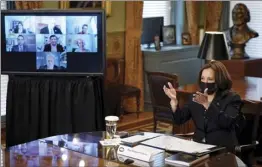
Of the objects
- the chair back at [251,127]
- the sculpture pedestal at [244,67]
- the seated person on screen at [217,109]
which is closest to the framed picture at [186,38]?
the sculpture pedestal at [244,67]

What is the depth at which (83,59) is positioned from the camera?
3.96 m

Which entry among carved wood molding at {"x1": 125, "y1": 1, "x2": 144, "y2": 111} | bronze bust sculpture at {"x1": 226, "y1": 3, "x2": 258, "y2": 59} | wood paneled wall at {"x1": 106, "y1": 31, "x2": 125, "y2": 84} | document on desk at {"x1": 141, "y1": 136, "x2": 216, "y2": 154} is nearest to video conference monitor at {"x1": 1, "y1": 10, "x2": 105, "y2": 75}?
A: document on desk at {"x1": 141, "y1": 136, "x2": 216, "y2": 154}

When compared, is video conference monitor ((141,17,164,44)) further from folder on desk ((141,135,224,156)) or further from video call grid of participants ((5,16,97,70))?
folder on desk ((141,135,224,156))

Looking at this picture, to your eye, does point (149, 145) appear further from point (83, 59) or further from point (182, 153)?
point (83, 59)

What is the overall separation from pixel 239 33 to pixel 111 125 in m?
4.16

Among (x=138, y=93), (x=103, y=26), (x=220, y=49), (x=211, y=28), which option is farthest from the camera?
(x=211, y=28)

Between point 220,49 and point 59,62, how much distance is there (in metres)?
1.86

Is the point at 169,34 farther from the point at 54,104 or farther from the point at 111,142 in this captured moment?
the point at 111,142

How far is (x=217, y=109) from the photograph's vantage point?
3.27 metres

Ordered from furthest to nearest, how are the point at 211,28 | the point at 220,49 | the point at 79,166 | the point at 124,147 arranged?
1. the point at 211,28
2. the point at 220,49
3. the point at 124,147
4. the point at 79,166

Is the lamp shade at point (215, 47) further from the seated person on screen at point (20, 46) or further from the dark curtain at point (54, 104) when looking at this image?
the seated person on screen at point (20, 46)

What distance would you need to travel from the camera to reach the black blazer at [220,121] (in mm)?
3260

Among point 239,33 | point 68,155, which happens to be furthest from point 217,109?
point 239,33

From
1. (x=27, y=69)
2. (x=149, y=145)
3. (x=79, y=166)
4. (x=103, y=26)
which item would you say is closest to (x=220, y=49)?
(x=103, y=26)
